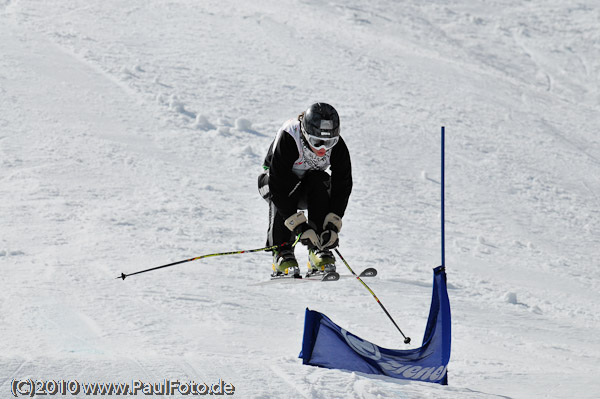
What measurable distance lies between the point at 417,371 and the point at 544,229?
8.59 m

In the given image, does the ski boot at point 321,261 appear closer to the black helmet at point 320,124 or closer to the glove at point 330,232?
the glove at point 330,232

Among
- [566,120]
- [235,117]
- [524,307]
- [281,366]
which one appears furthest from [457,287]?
[566,120]

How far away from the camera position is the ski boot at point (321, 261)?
6.31 m

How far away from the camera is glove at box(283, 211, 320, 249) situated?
20.5 ft

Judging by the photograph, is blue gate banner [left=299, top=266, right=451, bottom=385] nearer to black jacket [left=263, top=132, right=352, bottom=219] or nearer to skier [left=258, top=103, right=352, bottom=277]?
skier [left=258, top=103, right=352, bottom=277]

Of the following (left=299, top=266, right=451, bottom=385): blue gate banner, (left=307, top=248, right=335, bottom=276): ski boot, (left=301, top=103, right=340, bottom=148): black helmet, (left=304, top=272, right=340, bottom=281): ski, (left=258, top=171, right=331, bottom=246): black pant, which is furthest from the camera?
(left=299, top=266, right=451, bottom=385): blue gate banner

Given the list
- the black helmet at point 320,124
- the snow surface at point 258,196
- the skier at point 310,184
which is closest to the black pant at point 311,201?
the skier at point 310,184

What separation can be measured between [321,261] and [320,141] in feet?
3.33

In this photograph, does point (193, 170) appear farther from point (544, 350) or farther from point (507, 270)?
point (544, 350)

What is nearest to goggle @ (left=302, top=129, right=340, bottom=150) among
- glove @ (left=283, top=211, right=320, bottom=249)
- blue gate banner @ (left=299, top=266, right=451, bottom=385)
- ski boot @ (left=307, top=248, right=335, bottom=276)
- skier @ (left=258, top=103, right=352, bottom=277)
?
skier @ (left=258, top=103, right=352, bottom=277)

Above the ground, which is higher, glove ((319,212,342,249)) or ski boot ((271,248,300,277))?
glove ((319,212,342,249))

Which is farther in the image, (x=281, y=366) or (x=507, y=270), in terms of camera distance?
(x=507, y=270)

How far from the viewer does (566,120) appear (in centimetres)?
1994

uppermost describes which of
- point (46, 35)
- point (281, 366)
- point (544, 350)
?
point (46, 35)
